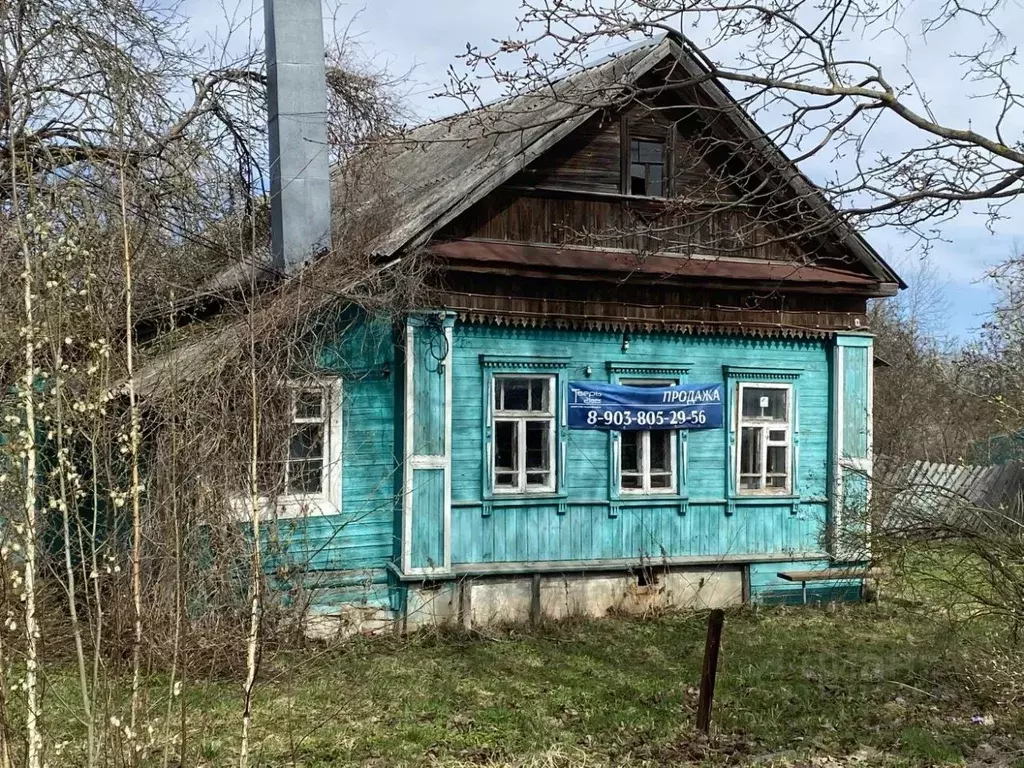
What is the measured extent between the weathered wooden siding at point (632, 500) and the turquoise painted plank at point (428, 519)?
270 mm

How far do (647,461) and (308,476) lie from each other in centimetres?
379

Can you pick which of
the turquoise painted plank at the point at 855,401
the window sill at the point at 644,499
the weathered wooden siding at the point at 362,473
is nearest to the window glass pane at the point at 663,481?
the window sill at the point at 644,499

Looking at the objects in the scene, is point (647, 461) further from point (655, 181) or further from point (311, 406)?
point (311, 406)

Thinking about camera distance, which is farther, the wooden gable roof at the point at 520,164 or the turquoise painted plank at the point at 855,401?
the turquoise painted plank at the point at 855,401

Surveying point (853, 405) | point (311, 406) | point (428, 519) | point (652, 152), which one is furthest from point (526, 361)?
point (853, 405)

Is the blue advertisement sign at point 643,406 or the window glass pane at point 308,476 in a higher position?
the blue advertisement sign at point 643,406

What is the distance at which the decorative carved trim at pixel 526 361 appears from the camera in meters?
10.5

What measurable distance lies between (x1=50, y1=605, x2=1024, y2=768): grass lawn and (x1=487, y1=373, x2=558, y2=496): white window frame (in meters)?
1.46

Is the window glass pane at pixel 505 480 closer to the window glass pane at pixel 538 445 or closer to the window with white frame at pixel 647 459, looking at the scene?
the window glass pane at pixel 538 445

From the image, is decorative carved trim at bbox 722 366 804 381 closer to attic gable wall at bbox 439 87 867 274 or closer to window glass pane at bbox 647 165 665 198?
attic gable wall at bbox 439 87 867 274

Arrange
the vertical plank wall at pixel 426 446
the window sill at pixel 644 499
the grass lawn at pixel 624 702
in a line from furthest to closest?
the window sill at pixel 644 499
the vertical plank wall at pixel 426 446
the grass lawn at pixel 624 702

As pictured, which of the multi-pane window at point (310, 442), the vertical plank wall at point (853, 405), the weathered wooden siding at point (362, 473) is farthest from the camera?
the vertical plank wall at point (853, 405)

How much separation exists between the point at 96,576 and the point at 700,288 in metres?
8.76

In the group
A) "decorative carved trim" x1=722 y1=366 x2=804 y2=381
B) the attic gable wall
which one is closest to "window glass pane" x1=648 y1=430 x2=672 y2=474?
"decorative carved trim" x1=722 y1=366 x2=804 y2=381
